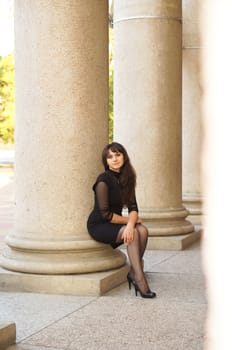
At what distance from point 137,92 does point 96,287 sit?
21.6 feet

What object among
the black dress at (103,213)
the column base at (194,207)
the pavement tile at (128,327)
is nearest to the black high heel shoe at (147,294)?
the pavement tile at (128,327)

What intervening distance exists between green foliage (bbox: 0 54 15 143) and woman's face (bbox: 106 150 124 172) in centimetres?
8000

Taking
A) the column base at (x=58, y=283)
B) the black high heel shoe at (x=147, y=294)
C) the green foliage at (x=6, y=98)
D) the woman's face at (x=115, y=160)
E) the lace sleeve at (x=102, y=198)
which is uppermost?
the green foliage at (x=6, y=98)

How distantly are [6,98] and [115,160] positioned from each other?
3178 inches

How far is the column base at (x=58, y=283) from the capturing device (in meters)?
10.6

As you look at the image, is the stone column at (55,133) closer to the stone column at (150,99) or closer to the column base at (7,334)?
the column base at (7,334)

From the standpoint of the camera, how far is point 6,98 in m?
90.1

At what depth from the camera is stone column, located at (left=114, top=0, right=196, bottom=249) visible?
1596 centimetres

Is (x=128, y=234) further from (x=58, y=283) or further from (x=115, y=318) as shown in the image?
(x=115, y=318)

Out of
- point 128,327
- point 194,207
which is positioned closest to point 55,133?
point 128,327

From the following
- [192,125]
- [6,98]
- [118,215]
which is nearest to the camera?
[118,215]

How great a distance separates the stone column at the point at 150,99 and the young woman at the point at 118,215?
4.44 meters

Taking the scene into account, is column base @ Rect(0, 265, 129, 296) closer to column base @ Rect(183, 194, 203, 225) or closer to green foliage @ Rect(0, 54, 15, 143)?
column base @ Rect(183, 194, 203, 225)

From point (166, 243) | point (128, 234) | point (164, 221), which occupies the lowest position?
point (166, 243)
